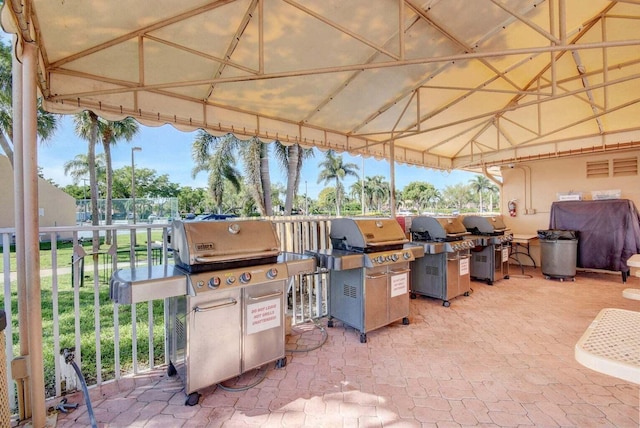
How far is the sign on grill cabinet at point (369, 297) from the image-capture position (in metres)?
3.13

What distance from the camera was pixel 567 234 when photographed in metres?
5.53

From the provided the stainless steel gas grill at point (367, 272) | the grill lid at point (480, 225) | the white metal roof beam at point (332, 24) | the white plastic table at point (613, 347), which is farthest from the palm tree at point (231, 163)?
the white plastic table at point (613, 347)

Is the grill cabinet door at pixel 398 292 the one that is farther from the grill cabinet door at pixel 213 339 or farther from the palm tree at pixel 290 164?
the palm tree at pixel 290 164

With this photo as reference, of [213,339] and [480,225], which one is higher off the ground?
[480,225]

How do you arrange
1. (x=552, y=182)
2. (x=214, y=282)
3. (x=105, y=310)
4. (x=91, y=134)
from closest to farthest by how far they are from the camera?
(x=214, y=282) < (x=105, y=310) < (x=552, y=182) < (x=91, y=134)

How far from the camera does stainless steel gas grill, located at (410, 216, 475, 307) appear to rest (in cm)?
417

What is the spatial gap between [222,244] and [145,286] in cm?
54

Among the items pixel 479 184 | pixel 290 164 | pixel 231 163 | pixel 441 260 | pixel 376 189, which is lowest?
pixel 441 260

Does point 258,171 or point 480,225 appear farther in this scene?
point 258,171

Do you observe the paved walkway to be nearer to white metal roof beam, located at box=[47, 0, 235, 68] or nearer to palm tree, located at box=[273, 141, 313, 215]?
white metal roof beam, located at box=[47, 0, 235, 68]

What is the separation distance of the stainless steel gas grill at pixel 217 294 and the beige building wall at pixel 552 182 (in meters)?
6.56

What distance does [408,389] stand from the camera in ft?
7.55

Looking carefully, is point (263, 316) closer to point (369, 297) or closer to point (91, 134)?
point (369, 297)

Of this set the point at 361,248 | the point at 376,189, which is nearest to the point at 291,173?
the point at 361,248
